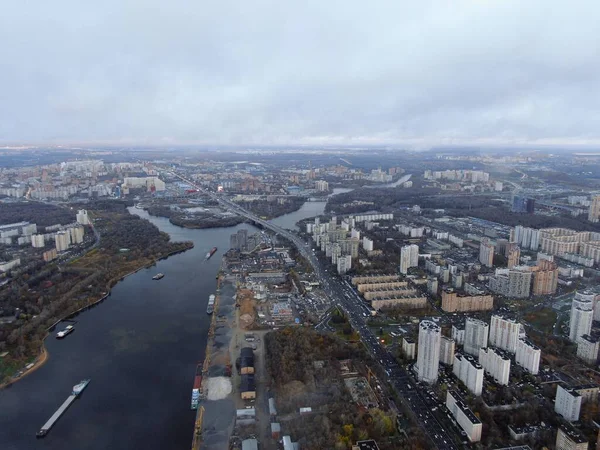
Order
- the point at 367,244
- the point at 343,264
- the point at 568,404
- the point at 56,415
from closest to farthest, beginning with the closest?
1. the point at 568,404
2. the point at 56,415
3. the point at 343,264
4. the point at 367,244

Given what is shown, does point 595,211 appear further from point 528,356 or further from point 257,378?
point 257,378

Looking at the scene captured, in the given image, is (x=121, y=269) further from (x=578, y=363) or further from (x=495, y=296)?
(x=578, y=363)

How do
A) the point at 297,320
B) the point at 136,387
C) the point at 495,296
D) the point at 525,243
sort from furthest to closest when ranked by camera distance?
the point at 525,243 < the point at 495,296 < the point at 297,320 < the point at 136,387

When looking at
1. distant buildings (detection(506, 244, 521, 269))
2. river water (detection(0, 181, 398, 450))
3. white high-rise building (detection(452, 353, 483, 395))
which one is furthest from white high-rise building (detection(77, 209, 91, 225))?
white high-rise building (detection(452, 353, 483, 395))

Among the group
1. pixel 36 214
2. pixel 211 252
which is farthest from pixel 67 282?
pixel 36 214

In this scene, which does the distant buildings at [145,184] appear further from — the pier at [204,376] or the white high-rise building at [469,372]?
the white high-rise building at [469,372]

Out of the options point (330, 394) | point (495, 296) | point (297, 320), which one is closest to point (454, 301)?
point (495, 296)
